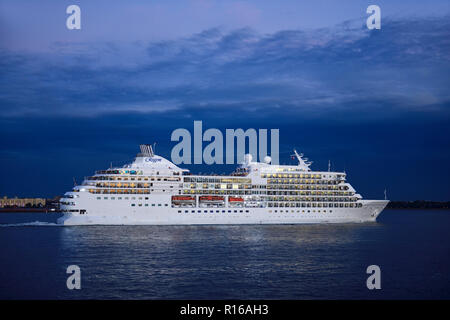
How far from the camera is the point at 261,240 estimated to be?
53.9 m

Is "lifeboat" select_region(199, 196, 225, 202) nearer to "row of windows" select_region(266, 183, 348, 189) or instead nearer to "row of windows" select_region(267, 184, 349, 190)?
"row of windows" select_region(266, 183, 348, 189)

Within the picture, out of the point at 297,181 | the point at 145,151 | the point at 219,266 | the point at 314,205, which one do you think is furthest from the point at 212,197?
the point at 219,266

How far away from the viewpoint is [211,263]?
37.6 metres

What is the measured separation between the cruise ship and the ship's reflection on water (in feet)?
28.8

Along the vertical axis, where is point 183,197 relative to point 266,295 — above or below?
above

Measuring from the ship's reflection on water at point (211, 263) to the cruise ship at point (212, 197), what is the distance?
28.8 feet

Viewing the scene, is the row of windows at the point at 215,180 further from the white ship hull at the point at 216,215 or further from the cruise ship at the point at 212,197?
the white ship hull at the point at 216,215

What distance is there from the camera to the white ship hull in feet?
222

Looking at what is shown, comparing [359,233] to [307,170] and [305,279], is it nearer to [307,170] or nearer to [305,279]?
Answer: [307,170]

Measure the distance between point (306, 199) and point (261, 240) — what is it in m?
27.6

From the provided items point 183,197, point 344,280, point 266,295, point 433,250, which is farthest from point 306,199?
point 266,295

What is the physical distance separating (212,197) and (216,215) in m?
3.61

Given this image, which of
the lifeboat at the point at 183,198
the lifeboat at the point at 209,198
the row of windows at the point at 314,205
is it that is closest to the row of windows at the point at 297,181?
the row of windows at the point at 314,205

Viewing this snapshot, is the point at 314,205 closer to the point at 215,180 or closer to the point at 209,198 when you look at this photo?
the point at 215,180
